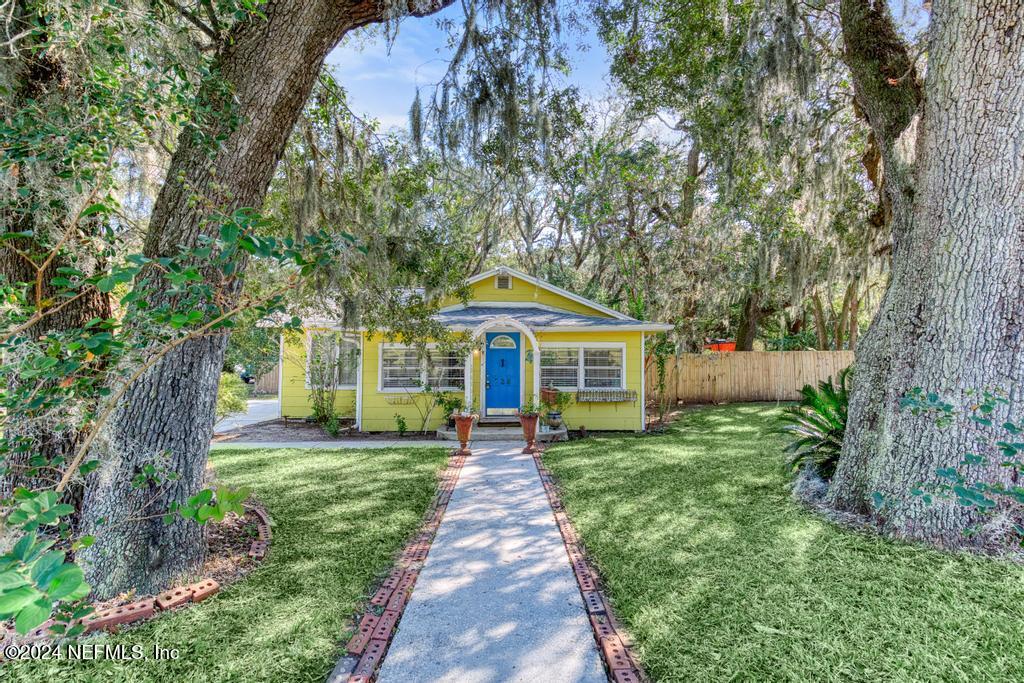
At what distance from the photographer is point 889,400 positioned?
396 cm

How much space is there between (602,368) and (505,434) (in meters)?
2.66

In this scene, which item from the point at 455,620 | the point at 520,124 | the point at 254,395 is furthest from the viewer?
the point at 254,395

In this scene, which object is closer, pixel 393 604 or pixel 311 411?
pixel 393 604

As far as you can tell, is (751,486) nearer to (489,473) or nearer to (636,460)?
(636,460)

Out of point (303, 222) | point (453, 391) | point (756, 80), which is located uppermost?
point (756, 80)

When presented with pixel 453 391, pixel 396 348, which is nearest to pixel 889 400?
pixel 453 391

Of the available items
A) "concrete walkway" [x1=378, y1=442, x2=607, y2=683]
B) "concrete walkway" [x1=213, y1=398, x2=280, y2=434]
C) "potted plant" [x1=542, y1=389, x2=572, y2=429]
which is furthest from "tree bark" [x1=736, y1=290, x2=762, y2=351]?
"concrete walkway" [x1=213, y1=398, x2=280, y2=434]

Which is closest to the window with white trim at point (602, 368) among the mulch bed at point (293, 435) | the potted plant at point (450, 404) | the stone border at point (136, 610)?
the potted plant at point (450, 404)

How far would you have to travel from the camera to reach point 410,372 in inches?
396

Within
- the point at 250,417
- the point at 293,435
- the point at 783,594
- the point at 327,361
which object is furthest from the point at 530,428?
the point at 250,417

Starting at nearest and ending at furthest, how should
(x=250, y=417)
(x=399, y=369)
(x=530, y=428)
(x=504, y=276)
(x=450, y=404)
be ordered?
(x=530, y=428)
(x=450, y=404)
(x=399, y=369)
(x=504, y=276)
(x=250, y=417)

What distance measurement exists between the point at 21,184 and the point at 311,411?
31.1 feet

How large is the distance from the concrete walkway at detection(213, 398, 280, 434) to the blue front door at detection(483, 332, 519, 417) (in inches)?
214

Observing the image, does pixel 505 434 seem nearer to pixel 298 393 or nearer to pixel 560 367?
pixel 560 367
